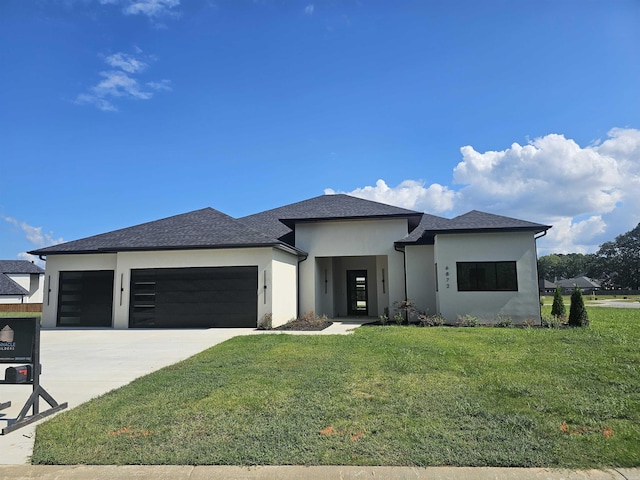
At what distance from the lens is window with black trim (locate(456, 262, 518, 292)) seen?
603 inches

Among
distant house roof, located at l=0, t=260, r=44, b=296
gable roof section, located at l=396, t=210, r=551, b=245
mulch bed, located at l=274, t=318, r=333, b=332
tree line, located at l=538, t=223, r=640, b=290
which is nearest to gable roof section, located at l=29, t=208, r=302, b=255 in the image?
mulch bed, located at l=274, t=318, r=333, b=332

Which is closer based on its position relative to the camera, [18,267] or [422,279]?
[422,279]

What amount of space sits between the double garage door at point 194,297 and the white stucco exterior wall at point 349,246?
12.3 ft

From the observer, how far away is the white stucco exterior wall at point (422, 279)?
17391mm

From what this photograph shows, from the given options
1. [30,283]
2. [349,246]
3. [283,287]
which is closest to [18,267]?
[30,283]

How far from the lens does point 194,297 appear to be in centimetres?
1578

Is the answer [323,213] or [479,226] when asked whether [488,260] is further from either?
[323,213]

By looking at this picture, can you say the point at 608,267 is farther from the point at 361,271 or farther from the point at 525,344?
the point at 525,344

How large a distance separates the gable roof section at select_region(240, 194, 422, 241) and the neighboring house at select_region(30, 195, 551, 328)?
0.38 feet

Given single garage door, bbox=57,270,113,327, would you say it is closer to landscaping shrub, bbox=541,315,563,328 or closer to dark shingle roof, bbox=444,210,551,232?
dark shingle roof, bbox=444,210,551,232

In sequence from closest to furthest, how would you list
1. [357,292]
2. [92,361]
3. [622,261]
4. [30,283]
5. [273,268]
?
1. [92,361]
2. [273,268]
3. [357,292]
4. [30,283]
5. [622,261]

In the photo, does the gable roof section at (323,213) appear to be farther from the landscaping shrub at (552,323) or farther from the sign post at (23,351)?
the sign post at (23,351)

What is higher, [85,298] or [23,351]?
[85,298]

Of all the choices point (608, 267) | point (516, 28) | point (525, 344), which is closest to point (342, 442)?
point (525, 344)
